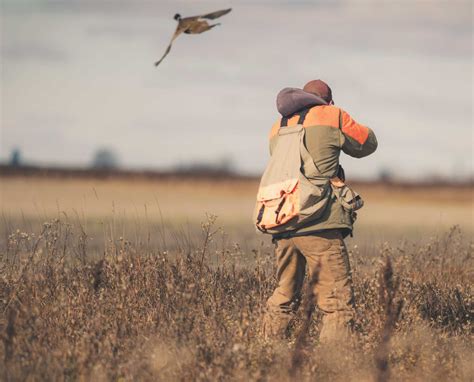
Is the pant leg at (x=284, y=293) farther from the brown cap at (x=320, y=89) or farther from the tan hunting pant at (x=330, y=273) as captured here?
the brown cap at (x=320, y=89)

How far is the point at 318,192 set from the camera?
6.03m

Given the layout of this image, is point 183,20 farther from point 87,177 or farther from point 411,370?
point 87,177

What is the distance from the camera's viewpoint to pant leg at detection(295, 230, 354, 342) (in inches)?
242

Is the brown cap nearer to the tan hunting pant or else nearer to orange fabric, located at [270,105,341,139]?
orange fabric, located at [270,105,341,139]

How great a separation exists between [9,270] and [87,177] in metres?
44.7

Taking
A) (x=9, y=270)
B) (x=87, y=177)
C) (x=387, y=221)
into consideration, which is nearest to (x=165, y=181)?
(x=87, y=177)

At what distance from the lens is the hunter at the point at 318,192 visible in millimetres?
6090

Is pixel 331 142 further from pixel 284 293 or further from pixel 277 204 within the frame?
pixel 284 293

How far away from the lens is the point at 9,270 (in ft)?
25.3

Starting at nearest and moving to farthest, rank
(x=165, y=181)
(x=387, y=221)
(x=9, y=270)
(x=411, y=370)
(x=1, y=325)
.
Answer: (x=411, y=370)
(x=1, y=325)
(x=9, y=270)
(x=387, y=221)
(x=165, y=181)

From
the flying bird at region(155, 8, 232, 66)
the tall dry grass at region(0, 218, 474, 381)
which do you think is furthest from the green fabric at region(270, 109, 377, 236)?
the flying bird at region(155, 8, 232, 66)

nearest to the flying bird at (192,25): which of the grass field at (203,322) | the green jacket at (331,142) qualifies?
the green jacket at (331,142)

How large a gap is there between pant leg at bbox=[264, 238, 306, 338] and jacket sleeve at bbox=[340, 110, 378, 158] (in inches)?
36.2

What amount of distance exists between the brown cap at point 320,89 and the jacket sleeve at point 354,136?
10.0 inches
